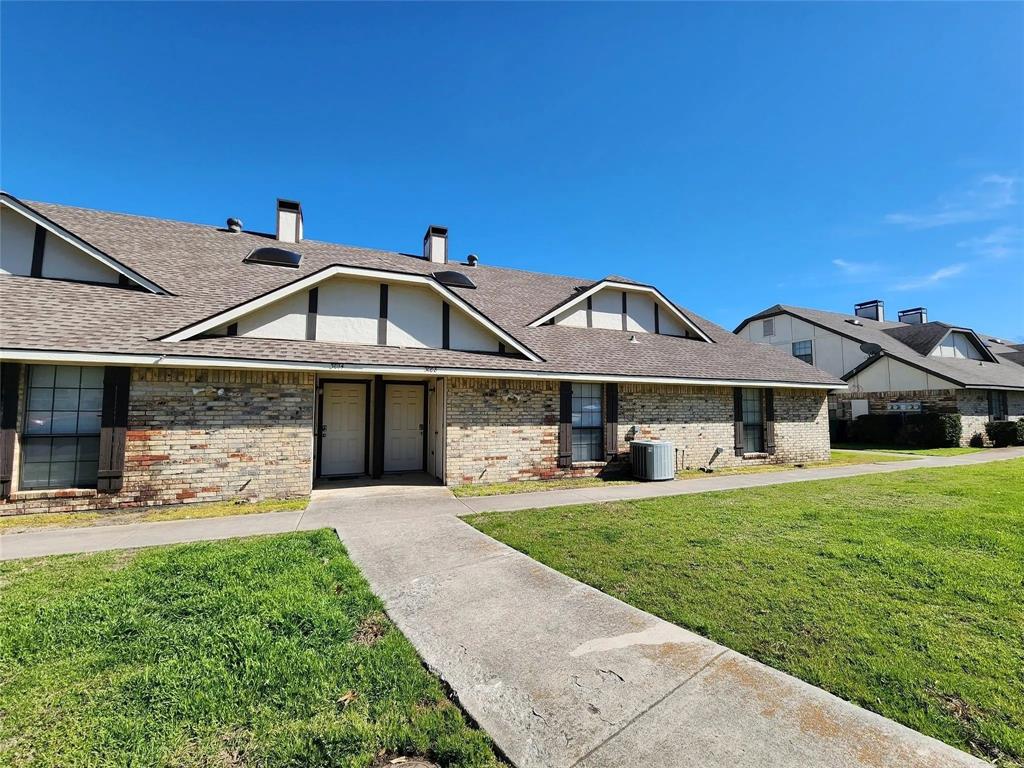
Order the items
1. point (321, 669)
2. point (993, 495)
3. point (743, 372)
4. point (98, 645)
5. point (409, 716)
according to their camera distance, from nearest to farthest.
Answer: point (409, 716) → point (321, 669) → point (98, 645) → point (993, 495) → point (743, 372)

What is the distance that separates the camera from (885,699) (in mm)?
2566

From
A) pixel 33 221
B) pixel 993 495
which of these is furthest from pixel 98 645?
pixel 993 495

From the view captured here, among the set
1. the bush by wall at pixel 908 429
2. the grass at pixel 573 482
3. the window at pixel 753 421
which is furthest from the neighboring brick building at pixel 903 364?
the window at pixel 753 421

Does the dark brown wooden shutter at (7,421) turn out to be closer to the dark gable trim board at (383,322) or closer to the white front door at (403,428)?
the dark gable trim board at (383,322)

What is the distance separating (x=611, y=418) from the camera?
11492 millimetres

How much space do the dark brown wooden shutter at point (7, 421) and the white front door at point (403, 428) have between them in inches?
255

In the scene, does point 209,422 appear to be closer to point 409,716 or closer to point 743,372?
point 409,716

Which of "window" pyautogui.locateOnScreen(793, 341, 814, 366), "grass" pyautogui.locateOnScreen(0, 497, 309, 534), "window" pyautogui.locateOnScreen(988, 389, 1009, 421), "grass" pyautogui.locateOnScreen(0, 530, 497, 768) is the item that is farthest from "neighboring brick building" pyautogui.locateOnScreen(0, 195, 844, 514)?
"window" pyautogui.locateOnScreen(988, 389, 1009, 421)

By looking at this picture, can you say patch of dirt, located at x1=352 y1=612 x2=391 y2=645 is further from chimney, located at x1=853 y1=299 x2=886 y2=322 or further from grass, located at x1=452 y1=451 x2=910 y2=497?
chimney, located at x1=853 y1=299 x2=886 y2=322

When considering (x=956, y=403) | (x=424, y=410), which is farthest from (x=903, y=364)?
(x=424, y=410)

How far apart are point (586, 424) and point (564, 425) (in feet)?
2.54

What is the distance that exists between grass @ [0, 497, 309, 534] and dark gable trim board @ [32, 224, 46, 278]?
501 cm

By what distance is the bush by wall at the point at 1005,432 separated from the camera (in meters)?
20.1

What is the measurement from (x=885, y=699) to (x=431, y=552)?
4.27 meters
